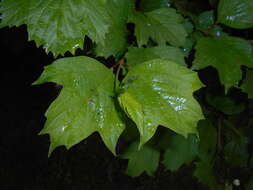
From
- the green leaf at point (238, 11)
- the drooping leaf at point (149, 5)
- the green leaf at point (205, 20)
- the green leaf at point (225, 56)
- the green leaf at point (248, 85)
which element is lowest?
the green leaf at point (248, 85)

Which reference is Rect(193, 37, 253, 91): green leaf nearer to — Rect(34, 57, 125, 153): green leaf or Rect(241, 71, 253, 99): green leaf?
Rect(241, 71, 253, 99): green leaf

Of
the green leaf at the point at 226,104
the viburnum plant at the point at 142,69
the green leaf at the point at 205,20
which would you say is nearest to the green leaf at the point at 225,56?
the viburnum plant at the point at 142,69

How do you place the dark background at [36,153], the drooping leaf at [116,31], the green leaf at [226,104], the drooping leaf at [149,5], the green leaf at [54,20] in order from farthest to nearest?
the dark background at [36,153]
the green leaf at [226,104]
the drooping leaf at [149,5]
the drooping leaf at [116,31]
the green leaf at [54,20]

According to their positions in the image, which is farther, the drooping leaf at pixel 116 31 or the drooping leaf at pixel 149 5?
the drooping leaf at pixel 149 5

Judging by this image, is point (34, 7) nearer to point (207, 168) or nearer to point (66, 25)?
point (66, 25)

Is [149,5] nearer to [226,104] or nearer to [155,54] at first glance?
[155,54]

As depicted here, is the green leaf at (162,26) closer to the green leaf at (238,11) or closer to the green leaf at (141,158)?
the green leaf at (238,11)

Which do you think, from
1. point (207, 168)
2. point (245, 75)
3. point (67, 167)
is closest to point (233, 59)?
point (245, 75)

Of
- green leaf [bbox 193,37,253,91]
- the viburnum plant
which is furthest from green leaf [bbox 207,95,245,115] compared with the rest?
green leaf [bbox 193,37,253,91]
